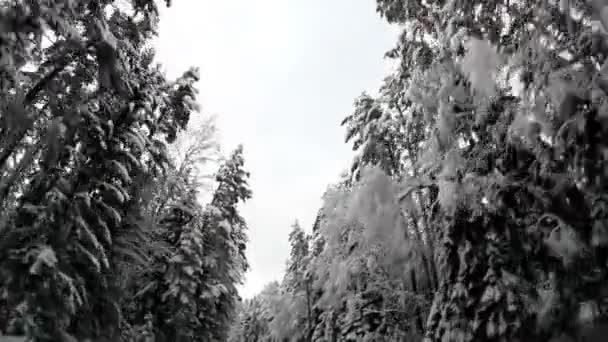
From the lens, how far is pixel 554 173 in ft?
20.6

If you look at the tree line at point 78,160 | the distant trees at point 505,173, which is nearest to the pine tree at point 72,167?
the tree line at point 78,160

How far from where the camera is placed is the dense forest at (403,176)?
19.5 ft

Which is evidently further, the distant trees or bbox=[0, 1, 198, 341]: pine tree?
bbox=[0, 1, 198, 341]: pine tree

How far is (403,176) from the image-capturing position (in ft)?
42.2

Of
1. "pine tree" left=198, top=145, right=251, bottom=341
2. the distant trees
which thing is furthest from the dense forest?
"pine tree" left=198, top=145, right=251, bottom=341

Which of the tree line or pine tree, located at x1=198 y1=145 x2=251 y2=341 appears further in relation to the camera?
pine tree, located at x1=198 y1=145 x2=251 y2=341

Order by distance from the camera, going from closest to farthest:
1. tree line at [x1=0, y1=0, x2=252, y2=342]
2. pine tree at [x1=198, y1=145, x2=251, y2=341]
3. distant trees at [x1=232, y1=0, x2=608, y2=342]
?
distant trees at [x1=232, y1=0, x2=608, y2=342], tree line at [x1=0, y1=0, x2=252, y2=342], pine tree at [x1=198, y1=145, x2=251, y2=341]

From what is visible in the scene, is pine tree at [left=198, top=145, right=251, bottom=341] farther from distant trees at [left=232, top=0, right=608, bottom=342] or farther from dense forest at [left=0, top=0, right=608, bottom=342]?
distant trees at [left=232, top=0, right=608, bottom=342]

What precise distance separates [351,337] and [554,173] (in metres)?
10.0

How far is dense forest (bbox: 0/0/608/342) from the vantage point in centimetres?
595

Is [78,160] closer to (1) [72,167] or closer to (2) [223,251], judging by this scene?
(1) [72,167]

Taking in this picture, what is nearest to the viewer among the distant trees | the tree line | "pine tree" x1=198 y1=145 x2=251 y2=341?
the distant trees

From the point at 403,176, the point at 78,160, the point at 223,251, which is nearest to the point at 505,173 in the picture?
the point at 403,176

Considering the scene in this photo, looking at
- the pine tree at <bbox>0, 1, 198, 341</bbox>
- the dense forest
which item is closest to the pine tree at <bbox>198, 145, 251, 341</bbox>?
the dense forest
